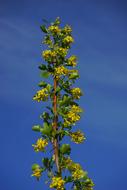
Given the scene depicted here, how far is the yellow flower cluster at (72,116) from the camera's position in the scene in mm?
21906

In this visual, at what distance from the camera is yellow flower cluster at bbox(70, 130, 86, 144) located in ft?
71.7

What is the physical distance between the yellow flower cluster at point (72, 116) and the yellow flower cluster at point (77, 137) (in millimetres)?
651

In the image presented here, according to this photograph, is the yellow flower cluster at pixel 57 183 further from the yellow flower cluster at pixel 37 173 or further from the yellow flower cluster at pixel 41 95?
the yellow flower cluster at pixel 41 95

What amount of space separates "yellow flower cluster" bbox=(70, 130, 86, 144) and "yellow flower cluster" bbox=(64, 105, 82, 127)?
0.65 m

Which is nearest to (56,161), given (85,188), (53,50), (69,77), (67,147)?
(67,147)

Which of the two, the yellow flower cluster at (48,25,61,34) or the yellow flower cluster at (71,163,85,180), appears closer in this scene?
the yellow flower cluster at (71,163,85,180)

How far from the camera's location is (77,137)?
72.1 ft

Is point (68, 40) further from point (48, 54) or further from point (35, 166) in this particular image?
point (35, 166)

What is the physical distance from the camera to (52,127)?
71.8 ft

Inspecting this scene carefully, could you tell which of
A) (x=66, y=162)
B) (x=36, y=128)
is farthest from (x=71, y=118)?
(x=66, y=162)

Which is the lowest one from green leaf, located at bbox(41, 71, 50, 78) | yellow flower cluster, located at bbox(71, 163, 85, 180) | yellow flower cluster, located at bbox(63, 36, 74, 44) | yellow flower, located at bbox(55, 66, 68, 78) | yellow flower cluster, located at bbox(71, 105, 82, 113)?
yellow flower cluster, located at bbox(71, 163, 85, 180)

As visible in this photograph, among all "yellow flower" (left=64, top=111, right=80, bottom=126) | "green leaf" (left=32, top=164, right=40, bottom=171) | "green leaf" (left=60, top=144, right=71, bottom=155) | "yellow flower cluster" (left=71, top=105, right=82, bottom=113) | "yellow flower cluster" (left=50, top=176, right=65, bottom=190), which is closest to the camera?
"yellow flower cluster" (left=50, top=176, right=65, bottom=190)

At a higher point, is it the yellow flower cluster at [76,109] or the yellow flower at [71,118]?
the yellow flower cluster at [76,109]

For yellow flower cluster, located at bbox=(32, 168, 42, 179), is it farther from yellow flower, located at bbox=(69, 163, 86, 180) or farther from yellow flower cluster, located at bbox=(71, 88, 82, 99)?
yellow flower cluster, located at bbox=(71, 88, 82, 99)
